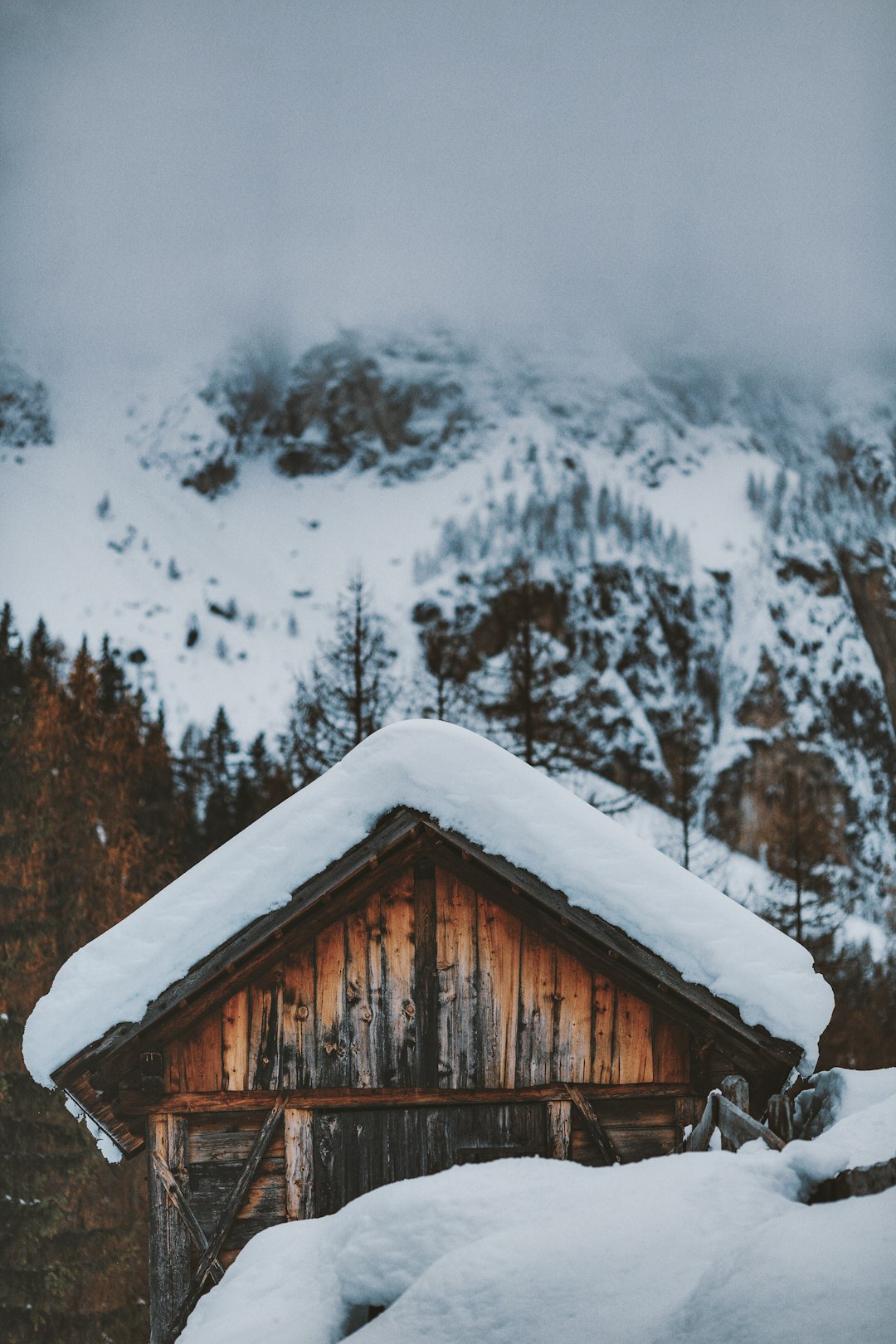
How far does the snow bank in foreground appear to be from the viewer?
8.76 feet

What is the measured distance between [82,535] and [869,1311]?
19980 centimetres

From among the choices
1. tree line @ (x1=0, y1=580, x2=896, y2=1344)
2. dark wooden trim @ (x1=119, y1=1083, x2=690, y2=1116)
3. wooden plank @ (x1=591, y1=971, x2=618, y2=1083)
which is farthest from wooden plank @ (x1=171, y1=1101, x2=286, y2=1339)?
tree line @ (x1=0, y1=580, x2=896, y2=1344)

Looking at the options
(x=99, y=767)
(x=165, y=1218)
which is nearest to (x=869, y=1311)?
(x=165, y=1218)

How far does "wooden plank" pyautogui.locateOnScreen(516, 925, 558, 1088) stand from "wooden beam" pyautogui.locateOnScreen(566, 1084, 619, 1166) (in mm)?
216

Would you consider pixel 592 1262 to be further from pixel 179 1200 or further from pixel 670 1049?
pixel 179 1200

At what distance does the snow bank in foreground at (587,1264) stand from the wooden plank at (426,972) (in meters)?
2.22

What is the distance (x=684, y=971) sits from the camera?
582 cm

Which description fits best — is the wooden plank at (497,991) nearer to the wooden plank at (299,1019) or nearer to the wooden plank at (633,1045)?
the wooden plank at (633,1045)

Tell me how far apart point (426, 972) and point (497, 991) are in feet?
1.56

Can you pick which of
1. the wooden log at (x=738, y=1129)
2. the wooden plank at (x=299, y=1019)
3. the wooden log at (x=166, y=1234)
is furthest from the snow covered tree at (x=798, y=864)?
the wooden log at (x=738, y=1129)

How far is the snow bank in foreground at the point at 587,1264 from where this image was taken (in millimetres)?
2670

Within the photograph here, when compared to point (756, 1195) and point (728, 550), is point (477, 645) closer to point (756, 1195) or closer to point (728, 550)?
point (728, 550)

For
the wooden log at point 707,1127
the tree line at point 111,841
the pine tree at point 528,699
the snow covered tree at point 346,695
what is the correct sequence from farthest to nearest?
the snow covered tree at point 346,695 < the pine tree at point 528,699 < the tree line at point 111,841 < the wooden log at point 707,1127

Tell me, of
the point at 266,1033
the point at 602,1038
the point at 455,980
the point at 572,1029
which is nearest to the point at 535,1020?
the point at 572,1029
